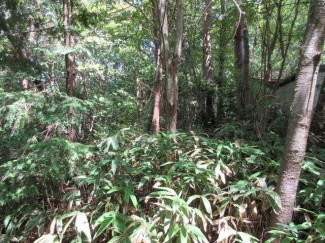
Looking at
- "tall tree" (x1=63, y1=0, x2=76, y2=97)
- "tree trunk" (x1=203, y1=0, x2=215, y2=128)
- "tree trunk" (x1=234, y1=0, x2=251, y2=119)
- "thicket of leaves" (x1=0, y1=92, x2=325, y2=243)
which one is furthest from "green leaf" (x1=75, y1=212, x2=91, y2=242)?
"tree trunk" (x1=203, y1=0, x2=215, y2=128)

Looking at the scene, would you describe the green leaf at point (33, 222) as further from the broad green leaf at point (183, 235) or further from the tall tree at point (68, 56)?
the tall tree at point (68, 56)

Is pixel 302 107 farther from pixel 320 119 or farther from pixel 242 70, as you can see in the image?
pixel 242 70

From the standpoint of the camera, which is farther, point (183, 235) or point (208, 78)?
point (208, 78)

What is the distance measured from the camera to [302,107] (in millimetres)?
1626

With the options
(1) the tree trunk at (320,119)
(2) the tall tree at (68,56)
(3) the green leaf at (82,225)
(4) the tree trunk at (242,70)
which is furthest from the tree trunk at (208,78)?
(3) the green leaf at (82,225)

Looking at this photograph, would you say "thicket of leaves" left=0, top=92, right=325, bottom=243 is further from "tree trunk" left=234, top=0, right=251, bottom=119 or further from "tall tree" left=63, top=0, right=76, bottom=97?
"tree trunk" left=234, top=0, right=251, bottom=119

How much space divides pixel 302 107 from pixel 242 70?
3307 mm

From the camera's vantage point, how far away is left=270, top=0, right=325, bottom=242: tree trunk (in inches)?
62.0

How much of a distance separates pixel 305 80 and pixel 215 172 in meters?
1.13

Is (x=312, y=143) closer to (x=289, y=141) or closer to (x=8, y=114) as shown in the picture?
(x=289, y=141)

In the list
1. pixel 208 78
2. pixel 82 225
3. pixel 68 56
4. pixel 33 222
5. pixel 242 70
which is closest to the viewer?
pixel 82 225

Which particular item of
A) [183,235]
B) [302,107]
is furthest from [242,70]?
[183,235]

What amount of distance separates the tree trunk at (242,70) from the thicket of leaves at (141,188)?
170cm

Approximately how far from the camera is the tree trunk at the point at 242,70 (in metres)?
4.37
